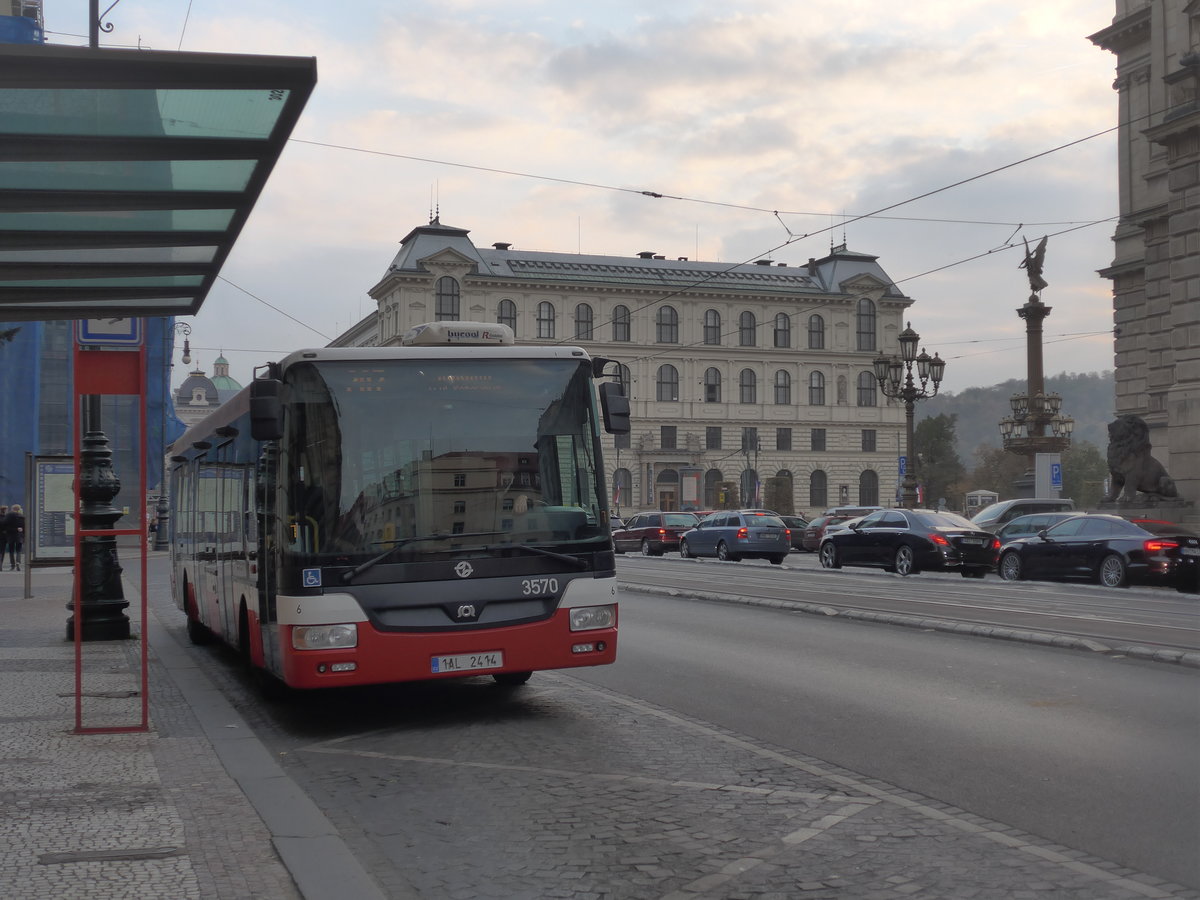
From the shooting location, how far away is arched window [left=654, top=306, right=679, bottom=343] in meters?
93.8

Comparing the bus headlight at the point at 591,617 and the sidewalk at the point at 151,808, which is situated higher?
the bus headlight at the point at 591,617

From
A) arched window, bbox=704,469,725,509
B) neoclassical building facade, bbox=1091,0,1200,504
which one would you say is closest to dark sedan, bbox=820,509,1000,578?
neoclassical building facade, bbox=1091,0,1200,504

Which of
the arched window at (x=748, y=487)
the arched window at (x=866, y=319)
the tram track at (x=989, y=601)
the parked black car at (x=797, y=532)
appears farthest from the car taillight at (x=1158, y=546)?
the arched window at (x=866, y=319)

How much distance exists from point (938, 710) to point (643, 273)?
8531 centimetres

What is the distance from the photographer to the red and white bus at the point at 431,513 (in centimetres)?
879

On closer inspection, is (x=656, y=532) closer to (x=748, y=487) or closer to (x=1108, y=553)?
(x=1108, y=553)

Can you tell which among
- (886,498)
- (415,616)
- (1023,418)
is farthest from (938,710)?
(886,498)

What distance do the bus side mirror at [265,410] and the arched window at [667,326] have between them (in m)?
85.2

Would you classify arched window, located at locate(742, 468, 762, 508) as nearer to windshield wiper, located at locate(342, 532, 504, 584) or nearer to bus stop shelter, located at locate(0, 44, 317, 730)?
bus stop shelter, located at locate(0, 44, 317, 730)

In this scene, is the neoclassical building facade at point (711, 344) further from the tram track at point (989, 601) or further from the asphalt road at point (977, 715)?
the asphalt road at point (977, 715)

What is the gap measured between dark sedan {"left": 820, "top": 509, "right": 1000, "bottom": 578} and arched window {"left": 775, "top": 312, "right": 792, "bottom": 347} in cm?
6813

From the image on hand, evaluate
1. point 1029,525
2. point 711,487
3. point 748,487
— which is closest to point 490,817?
point 1029,525

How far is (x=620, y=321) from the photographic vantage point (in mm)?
92250

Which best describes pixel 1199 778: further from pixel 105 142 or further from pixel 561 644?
pixel 105 142
